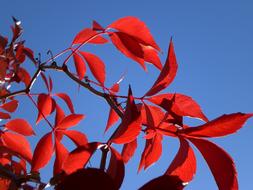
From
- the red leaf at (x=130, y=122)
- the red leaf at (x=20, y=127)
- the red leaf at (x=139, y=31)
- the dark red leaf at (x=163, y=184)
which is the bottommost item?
the dark red leaf at (x=163, y=184)

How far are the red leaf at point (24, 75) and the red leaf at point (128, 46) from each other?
451mm

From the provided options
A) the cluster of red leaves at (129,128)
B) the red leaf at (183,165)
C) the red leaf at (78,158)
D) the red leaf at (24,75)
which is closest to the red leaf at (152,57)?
the cluster of red leaves at (129,128)

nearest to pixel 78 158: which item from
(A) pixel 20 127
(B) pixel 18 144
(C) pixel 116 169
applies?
(C) pixel 116 169

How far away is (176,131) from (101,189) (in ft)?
0.84

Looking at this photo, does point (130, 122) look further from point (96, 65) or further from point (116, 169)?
point (96, 65)

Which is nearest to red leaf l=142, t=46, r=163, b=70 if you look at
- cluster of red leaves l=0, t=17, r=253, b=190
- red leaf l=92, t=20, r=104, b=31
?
cluster of red leaves l=0, t=17, r=253, b=190

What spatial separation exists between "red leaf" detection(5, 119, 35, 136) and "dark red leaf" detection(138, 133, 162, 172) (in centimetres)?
39

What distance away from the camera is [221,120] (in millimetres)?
518

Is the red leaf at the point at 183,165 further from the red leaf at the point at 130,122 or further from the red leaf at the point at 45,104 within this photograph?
the red leaf at the point at 45,104

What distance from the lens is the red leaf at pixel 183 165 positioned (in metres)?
0.56

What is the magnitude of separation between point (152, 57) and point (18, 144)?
349 mm

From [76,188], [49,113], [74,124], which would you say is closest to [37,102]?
[49,113]

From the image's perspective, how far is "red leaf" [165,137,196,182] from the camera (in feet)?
1.83

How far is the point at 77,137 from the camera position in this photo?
81 cm
